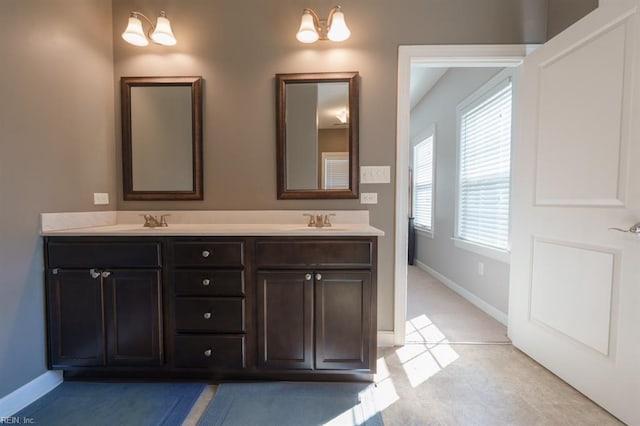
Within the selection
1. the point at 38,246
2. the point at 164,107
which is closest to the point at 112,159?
the point at 164,107

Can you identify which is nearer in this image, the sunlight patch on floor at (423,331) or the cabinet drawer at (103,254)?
the cabinet drawer at (103,254)

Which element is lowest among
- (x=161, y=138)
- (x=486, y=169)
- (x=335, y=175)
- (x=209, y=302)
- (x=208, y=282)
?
(x=209, y=302)

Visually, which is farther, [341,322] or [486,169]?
[486,169]

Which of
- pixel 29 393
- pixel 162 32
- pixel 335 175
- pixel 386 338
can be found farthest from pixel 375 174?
pixel 29 393

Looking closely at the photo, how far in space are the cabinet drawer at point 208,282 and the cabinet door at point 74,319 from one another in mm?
468

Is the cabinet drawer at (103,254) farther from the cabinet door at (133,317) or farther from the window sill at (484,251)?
the window sill at (484,251)

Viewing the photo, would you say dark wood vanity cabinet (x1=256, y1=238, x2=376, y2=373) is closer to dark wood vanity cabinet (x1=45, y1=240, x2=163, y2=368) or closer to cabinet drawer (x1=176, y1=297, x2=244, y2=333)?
cabinet drawer (x1=176, y1=297, x2=244, y2=333)

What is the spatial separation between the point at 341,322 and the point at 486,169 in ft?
7.31

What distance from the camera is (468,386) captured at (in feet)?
5.26

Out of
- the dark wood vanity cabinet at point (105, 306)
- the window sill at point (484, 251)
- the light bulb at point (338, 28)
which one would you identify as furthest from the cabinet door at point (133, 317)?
the window sill at point (484, 251)

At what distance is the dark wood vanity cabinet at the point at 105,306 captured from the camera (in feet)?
5.10

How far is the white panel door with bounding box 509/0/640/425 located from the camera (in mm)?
1296

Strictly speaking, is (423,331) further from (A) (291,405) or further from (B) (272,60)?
(B) (272,60)

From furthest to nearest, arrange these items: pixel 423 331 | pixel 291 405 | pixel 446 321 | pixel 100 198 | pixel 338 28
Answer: pixel 446 321, pixel 423 331, pixel 100 198, pixel 338 28, pixel 291 405
